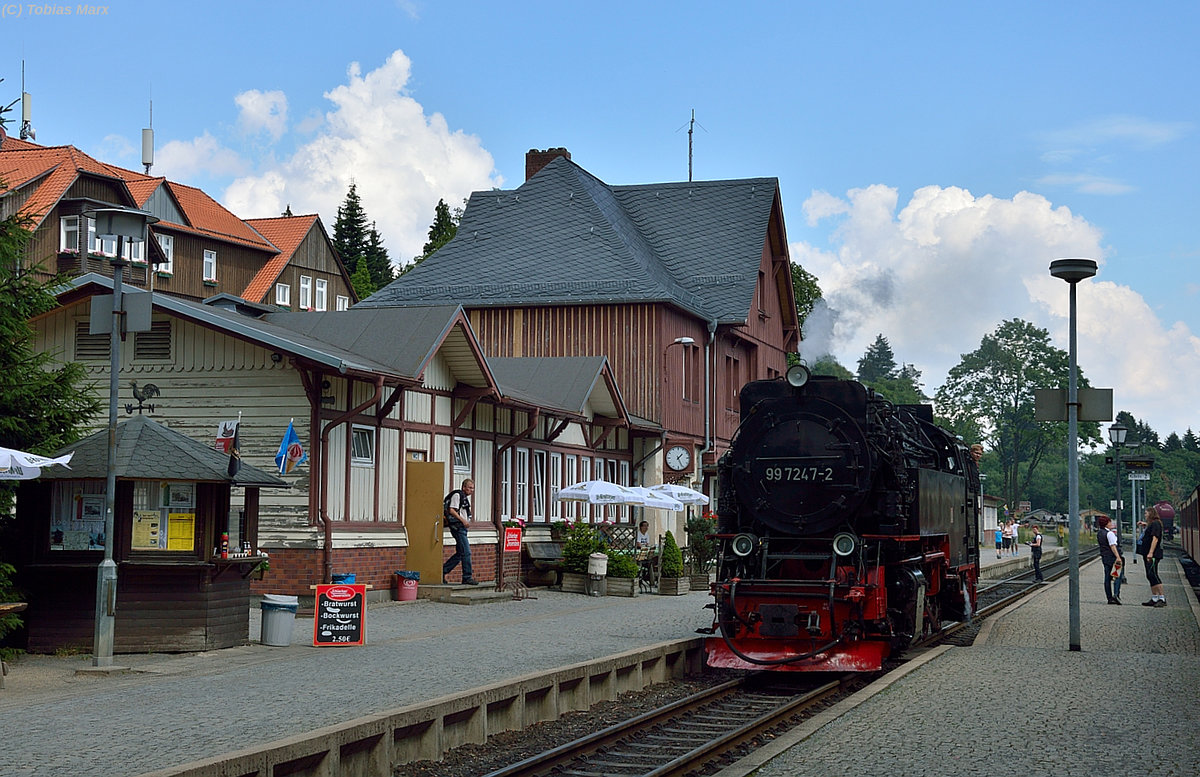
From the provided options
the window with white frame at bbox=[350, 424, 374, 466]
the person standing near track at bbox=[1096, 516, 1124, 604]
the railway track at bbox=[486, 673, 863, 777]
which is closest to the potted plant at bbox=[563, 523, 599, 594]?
the window with white frame at bbox=[350, 424, 374, 466]

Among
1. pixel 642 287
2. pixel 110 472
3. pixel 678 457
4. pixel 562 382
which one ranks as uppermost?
pixel 642 287

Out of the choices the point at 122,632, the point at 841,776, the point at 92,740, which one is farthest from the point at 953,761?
the point at 122,632

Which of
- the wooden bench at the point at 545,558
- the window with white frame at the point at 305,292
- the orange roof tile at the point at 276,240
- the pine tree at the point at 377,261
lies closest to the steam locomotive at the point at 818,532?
the wooden bench at the point at 545,558

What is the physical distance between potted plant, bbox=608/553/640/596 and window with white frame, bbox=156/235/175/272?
33128mm

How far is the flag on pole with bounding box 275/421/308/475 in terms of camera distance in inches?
750

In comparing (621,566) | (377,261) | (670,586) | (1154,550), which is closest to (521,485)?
(621,566)

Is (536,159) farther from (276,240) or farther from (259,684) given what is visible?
(259,684)

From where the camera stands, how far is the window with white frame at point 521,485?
1049 inches

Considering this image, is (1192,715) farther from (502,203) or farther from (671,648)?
(502,203)

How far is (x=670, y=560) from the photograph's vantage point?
88.9ft

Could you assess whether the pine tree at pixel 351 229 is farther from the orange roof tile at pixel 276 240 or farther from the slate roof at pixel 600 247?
the slate roof at pixel 600 247

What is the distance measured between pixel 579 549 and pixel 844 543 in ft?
40.6

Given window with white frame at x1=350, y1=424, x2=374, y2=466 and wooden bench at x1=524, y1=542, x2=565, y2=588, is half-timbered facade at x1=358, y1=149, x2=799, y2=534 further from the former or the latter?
window with white frame at x1=350, y1=424, x2=374, y2=466

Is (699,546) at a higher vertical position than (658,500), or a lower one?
lower
